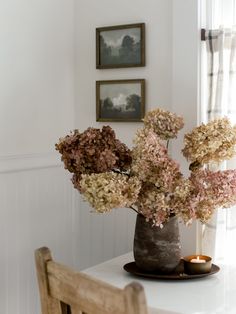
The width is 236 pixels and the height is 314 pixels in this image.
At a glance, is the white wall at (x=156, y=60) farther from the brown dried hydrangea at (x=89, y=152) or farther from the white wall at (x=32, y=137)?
the brown dried hydrangea at (x=89, y=152)

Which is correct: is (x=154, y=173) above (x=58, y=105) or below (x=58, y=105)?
below

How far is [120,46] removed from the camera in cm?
251

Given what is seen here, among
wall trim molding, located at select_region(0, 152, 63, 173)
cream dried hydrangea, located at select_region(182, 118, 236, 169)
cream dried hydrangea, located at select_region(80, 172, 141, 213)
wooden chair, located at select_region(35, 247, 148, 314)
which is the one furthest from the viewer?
wall trim molding, located at select_region(0, 152, 63, 173)

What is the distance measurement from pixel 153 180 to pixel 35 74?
33.5 inches

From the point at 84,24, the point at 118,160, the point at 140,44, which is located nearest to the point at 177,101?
the point at 140,44

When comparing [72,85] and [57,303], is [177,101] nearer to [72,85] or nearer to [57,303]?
[72,85]

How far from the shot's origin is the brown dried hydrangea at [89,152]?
1896mm

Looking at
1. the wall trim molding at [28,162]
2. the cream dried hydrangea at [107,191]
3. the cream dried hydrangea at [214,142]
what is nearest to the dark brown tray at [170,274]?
the cream dried hydrangea at [107,191]

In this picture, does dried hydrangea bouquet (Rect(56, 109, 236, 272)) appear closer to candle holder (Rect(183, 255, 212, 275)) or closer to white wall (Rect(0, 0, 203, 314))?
candle holder (Rect(183, 255, 212, 275))

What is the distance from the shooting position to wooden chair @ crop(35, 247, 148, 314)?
126cm

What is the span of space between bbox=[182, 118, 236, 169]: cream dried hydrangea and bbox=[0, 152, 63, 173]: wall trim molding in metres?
0.78

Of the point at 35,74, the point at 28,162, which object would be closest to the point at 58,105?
the point at 35,74

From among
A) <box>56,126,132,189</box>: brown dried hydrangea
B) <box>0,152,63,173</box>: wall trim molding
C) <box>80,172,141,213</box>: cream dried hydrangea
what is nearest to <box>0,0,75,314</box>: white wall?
<box>0,152,63,173</box>: wall trim molding

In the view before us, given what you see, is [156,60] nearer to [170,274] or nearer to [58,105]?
[58,105]
